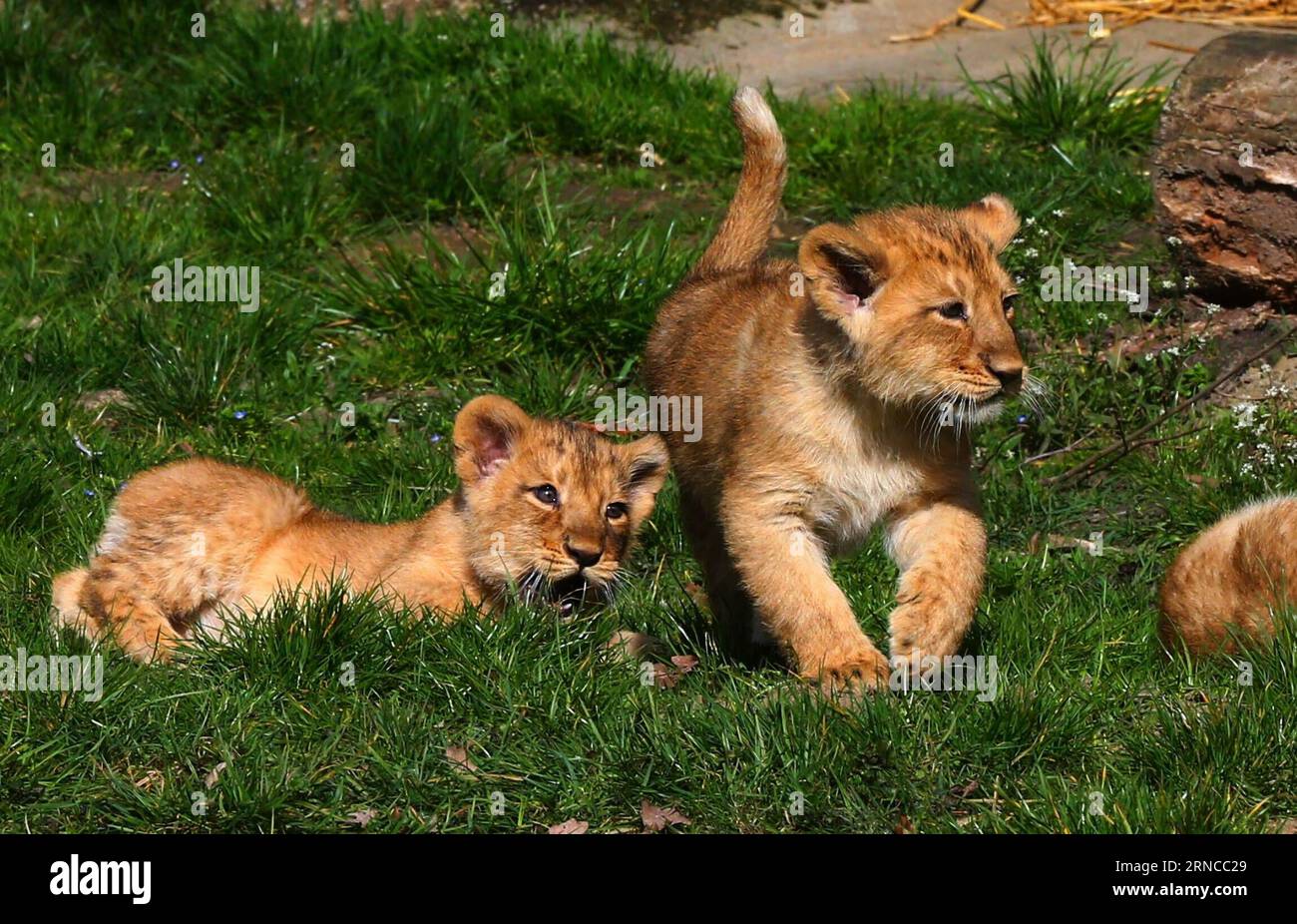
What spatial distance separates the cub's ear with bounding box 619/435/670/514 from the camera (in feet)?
21.0

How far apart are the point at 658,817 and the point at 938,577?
122 centimetres

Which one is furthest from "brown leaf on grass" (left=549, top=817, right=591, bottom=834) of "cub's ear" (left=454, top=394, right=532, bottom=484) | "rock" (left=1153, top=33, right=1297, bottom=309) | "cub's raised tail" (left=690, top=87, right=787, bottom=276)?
"rock" (left=1153, top=33, right=1297, bottom=309)

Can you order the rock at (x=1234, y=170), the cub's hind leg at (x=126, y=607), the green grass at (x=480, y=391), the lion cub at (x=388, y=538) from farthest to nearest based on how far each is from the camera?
the rock at (x=1234, y=170) < the cub's hind leg at (x=126, y=607) < the lion cub at (x=388, y=538) < the green grass at (x=480, y=391)

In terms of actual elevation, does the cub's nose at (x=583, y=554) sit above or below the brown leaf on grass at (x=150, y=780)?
above

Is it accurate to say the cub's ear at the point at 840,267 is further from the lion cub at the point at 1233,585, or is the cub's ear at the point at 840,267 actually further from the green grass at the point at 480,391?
the lion cub at the point at 1233,585

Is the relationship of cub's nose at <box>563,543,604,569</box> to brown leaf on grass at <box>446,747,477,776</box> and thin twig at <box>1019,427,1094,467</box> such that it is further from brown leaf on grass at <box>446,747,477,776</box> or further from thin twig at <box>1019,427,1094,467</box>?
thin twig at <box>1019,427,1094,467</box>

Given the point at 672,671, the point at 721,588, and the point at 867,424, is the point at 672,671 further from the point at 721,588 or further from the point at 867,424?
the point at 867,424

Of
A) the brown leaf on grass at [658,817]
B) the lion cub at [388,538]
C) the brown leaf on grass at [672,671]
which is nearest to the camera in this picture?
the brown leaf on grass at [658,817]

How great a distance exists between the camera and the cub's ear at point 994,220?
598 cm

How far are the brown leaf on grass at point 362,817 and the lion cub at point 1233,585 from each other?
2659mm

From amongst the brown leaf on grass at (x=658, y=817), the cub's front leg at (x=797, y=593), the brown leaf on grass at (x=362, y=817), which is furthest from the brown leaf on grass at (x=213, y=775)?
the cub's front leg at (x=797, y=593)

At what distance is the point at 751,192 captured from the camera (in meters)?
7.15

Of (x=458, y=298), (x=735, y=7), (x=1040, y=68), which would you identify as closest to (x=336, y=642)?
(x=458, y=298)

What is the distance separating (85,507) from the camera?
707cm
